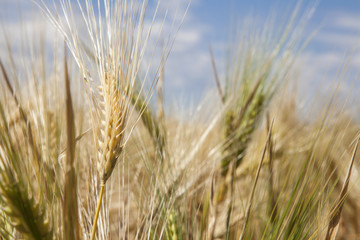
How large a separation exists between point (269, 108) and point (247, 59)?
6.7 inches

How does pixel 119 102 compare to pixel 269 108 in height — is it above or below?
above

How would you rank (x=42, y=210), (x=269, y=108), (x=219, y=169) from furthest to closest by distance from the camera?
(x=269, y=108) → (x=219, y=169) → (x=42, y=210)

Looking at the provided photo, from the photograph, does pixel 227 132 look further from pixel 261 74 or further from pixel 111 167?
pixel 111 167

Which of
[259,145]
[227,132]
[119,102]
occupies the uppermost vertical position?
[119,102]

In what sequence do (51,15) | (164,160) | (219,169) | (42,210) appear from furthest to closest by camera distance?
(219,169)
(164,160)
(51,15)
(42,210)

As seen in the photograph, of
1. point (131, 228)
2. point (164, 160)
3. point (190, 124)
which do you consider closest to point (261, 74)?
point (190, 124)

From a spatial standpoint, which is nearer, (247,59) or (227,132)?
(227,132)

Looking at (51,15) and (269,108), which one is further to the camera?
(269,108)

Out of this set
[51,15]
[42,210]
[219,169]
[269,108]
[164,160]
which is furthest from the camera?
[269,108]

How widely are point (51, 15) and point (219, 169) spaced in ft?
2.12

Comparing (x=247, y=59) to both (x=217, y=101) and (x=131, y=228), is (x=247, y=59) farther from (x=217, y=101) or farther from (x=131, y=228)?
(x=131, y=228)

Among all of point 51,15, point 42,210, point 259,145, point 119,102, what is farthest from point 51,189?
point 259,145

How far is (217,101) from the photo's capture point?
48.8 inches

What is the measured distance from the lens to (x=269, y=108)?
1237 mm
